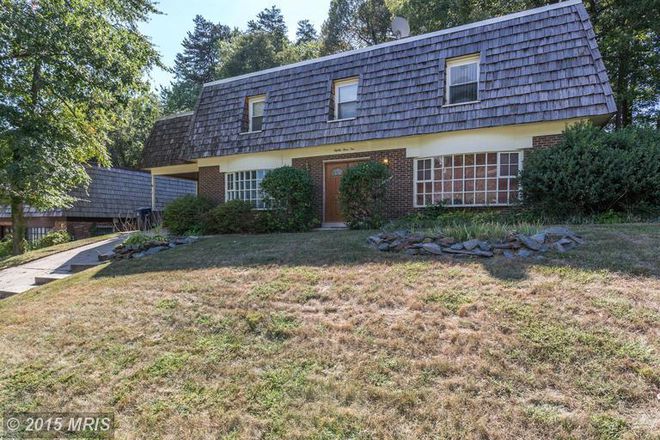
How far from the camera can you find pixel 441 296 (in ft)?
14.3

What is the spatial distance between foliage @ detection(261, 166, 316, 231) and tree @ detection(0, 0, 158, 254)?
4.28m

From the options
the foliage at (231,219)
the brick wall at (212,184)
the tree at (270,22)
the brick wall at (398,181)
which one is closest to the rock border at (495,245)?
the brick wall at (398,181)

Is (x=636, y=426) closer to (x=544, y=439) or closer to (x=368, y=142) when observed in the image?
(x=544, y=439)

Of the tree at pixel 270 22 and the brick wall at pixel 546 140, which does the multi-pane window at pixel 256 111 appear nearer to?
the brick wall at pixel 546 140

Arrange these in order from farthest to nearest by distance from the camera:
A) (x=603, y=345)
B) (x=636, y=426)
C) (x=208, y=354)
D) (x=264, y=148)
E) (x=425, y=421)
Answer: (x=264, y=148)
(x=208, y=354)
(x=603, y=345)
(x=425, y=421)
(x=636, y=426)

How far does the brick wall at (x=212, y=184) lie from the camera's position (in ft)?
46.6

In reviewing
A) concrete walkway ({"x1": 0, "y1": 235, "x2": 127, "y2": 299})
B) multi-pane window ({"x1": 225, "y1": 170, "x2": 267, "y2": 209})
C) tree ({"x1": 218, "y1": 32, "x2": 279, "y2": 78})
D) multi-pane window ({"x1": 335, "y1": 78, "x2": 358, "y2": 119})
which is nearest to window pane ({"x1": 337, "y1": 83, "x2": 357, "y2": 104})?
multi-pane window ({"x1": 335, "y1": 78, "x2": 358, "y2": 119})

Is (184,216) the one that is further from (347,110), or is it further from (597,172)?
(597,172)

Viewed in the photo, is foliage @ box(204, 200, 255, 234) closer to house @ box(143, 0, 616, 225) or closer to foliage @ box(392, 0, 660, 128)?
house @ box(143, 0, 616, 225)

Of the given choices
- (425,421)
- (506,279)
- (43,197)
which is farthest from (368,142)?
(425,421)

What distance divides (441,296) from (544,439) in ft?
6.37

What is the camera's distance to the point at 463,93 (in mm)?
10578

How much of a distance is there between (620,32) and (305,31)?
28317 millimetres

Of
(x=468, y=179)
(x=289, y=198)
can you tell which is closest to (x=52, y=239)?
(x=289, y=198)
